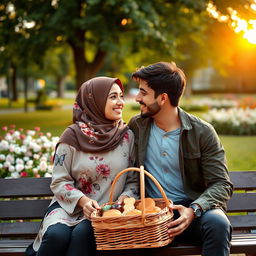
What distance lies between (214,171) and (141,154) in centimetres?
59

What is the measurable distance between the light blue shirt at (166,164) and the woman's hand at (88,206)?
585 mm

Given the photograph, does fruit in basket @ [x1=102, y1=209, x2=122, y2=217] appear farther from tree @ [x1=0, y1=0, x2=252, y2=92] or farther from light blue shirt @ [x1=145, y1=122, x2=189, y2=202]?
tree @ [x1=0, y1=0, x2=252, y2=92]

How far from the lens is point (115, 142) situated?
3.85m

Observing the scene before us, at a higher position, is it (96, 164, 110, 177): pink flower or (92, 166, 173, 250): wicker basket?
(96, 164, 110, 177): pink flower

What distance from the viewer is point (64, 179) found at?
378 centimetres

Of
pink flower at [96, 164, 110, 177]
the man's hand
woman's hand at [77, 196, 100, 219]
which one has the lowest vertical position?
the man's hand

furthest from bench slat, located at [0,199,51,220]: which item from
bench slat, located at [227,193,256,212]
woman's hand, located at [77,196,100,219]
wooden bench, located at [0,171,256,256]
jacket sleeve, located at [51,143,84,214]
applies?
bench slat, located at [227,193,256,212]

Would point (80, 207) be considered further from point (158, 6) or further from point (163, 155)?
point (158, 6)

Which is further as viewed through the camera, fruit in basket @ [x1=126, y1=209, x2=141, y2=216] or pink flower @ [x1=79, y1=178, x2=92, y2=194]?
pink flower @ [x1=79, y1=178, x2=92, y2=194]

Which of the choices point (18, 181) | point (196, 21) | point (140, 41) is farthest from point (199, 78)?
point (18, 181)

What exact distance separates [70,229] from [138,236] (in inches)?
25.1

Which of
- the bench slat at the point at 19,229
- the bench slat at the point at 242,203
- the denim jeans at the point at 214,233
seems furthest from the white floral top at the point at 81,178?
the bench slat at the point at 242,203

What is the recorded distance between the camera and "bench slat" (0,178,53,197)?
165 inches

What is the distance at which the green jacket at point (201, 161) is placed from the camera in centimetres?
371
